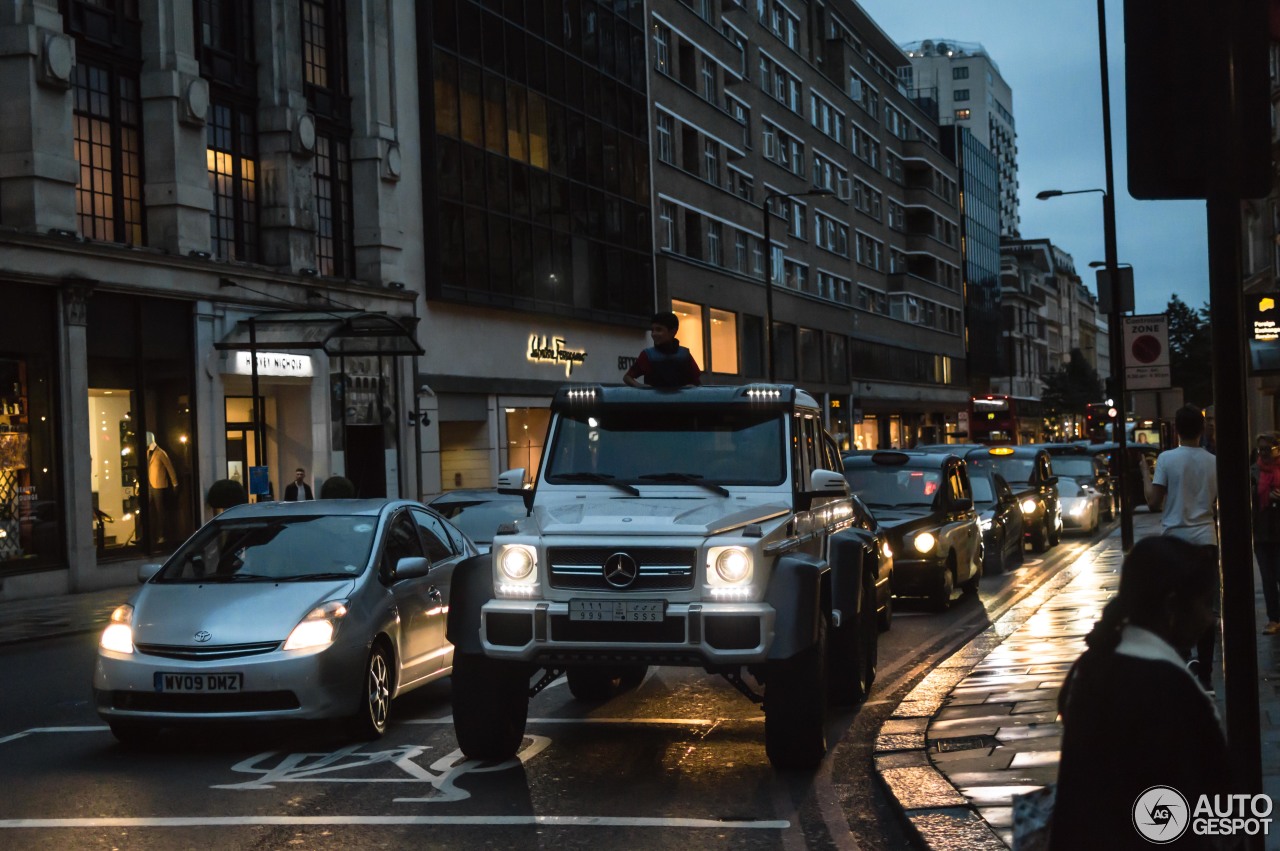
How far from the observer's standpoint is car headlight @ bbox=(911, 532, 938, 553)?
18031 millimetres

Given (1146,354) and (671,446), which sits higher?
(1146,354)

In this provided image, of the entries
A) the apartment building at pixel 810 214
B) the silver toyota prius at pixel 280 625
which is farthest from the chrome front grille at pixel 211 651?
the apartment building at pixel 810 214

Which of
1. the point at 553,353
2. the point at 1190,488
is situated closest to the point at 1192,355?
the point at 553,353

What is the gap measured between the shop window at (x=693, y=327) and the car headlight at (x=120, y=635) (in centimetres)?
4603

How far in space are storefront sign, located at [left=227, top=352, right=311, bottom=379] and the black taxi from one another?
1441 cm

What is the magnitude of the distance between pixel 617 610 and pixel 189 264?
22411 mm

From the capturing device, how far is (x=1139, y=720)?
3311 mm

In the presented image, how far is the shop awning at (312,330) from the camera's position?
93.5 ft

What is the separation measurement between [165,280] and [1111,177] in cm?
1656

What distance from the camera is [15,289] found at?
2511 centimetres

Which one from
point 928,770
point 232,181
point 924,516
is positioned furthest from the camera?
point 232,181

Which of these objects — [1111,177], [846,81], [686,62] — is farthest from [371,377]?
[846,81]

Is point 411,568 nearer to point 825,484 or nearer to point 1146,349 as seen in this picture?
point 825,484

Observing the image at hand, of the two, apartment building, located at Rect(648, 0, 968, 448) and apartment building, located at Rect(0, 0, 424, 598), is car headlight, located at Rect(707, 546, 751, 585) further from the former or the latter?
apartment building, located at Rect(648, 0, 968, 448)
